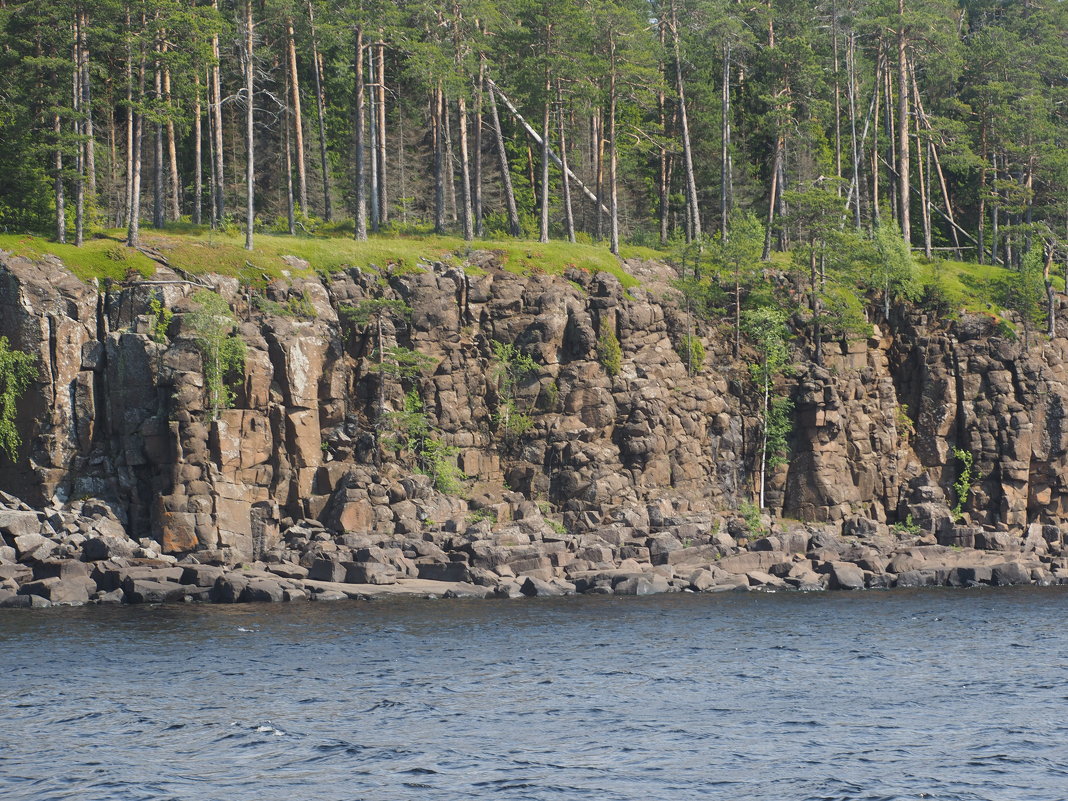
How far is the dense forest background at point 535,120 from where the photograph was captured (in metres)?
64.8

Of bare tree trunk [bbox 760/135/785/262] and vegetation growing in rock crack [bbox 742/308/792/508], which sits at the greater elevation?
bare tree trunk [bbox 760/135/785/262]

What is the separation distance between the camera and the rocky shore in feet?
164

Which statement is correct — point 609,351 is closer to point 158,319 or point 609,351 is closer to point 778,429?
point 778,429

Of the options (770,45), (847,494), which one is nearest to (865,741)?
(847,494)

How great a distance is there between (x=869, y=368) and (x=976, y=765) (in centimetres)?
4964

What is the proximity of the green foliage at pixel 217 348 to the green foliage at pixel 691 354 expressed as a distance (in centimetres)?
2707

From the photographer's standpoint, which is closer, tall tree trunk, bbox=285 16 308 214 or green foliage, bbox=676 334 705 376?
green foliage, bbox=676 334 705 376

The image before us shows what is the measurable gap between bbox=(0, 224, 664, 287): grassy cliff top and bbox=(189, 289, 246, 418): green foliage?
3.77 meters

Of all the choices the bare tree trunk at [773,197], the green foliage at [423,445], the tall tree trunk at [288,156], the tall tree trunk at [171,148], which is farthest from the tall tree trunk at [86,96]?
the bare tree trunk at [773,197]

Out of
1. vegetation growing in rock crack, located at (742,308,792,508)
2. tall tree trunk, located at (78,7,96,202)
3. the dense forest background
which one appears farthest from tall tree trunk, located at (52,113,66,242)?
vegetation growing in rock crack, located at (742,308,792,508)

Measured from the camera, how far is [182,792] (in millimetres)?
24016

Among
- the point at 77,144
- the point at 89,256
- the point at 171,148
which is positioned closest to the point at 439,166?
the point at 171,148

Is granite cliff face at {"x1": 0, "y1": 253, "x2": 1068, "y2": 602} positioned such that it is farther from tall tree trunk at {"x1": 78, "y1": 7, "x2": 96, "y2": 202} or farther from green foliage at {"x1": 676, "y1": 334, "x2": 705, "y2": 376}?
tall tree trunk at {"x1": 78, "y1": 7, "x2": 96, "y2": 202}

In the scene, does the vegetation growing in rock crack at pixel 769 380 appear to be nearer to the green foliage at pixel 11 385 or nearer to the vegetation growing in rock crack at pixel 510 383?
the vegetation growing in rock crack at pixel 510 383
